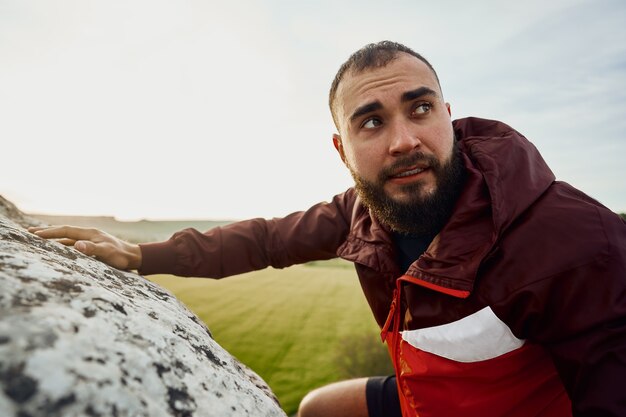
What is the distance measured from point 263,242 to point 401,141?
5.28 ft

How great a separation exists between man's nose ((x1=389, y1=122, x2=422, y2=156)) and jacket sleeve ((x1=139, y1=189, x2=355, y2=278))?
1068 mm

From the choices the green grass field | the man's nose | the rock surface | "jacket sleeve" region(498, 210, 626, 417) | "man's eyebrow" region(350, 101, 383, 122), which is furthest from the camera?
the green grass field

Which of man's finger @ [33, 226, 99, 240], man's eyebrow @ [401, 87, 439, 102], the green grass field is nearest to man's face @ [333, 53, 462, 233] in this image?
man's eyebrow @ [401, 87, 439, 102]

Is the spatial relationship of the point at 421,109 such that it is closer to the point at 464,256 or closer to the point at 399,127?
the point at 399,127

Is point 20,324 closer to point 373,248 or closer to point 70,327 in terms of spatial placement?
point 70,327

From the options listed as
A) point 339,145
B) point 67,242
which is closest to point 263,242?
point 339,145

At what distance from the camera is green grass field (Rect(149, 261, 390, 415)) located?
38.1 feet

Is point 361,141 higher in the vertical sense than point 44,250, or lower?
higher

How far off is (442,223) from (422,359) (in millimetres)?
872

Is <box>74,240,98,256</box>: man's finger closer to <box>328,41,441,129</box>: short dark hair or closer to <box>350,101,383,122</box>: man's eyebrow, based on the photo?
Answer: <box>350,101,383,122</box>: man's eyebrow

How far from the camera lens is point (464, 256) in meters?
1.77

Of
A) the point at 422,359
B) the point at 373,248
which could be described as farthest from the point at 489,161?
the point at 422,359

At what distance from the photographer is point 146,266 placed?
7.72ft

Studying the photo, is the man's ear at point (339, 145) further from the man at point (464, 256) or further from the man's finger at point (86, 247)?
the man's finger at point (86, 247)
